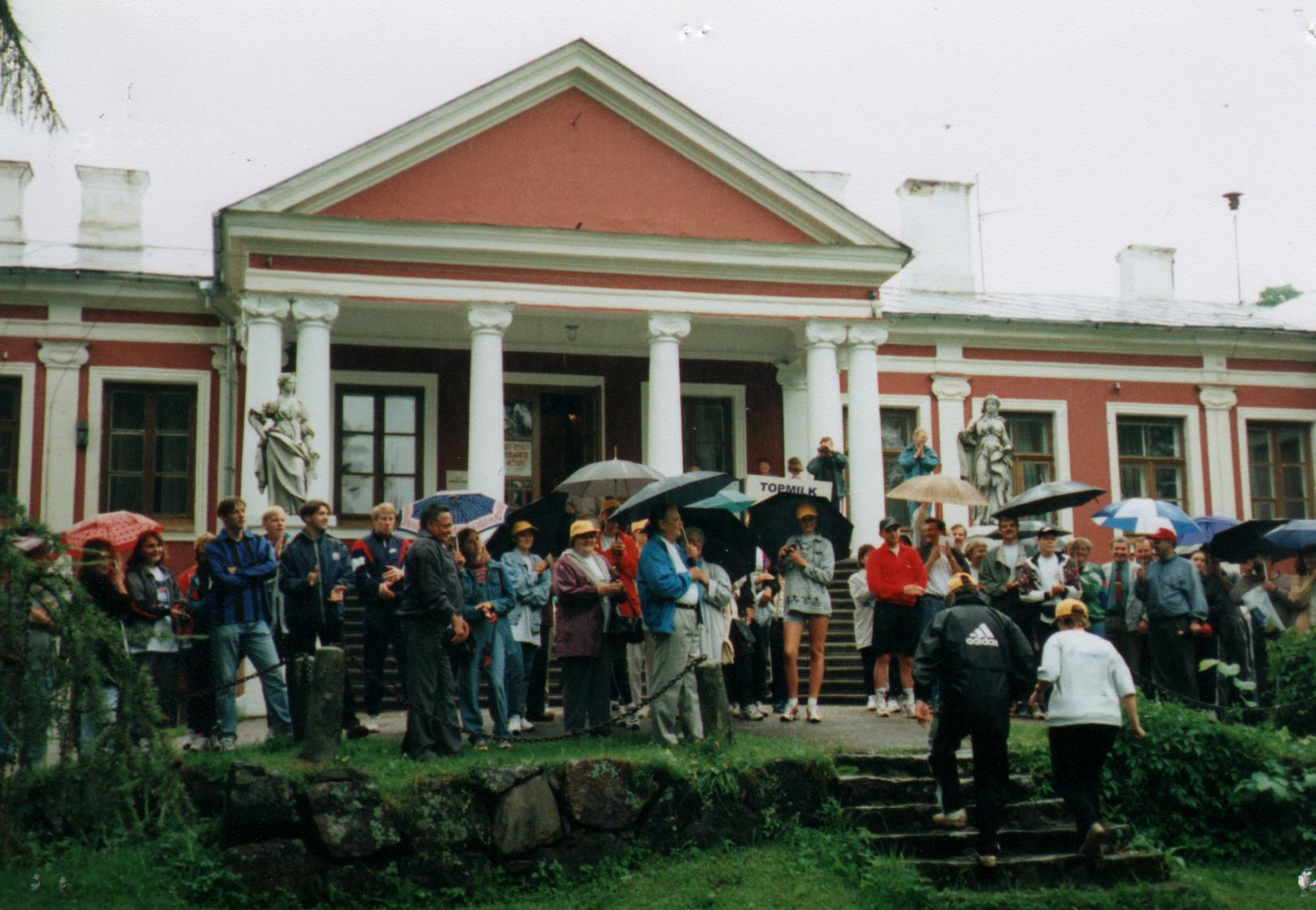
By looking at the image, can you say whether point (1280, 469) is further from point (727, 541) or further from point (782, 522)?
point (727, 541)

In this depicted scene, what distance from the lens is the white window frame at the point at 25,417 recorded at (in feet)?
63.8

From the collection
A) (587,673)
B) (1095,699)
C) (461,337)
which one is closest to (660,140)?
(461,337)

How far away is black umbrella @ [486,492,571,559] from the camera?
11.4m

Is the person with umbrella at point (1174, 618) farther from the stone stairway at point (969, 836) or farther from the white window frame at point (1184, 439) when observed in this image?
the white window frame at point (1184, 439)

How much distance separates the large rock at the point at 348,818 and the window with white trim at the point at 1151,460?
712 inches

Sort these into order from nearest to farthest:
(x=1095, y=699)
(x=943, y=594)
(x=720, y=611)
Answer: (x=1095, y=699) → (x=720, y=611) → (x=943, y=594)

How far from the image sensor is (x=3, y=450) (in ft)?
64.5

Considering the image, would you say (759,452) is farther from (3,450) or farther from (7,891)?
(7,891)

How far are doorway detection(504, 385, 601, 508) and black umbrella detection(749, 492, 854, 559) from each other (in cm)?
877

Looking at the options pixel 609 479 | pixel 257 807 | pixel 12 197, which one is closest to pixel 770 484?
pixel 609 479

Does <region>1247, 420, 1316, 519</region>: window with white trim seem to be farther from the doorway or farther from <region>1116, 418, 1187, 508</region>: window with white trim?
the doorway

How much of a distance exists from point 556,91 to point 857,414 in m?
6.03

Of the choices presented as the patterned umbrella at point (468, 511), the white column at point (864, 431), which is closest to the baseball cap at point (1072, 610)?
the patterned umbrella at point (468, 511)

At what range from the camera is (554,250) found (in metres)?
17.9
